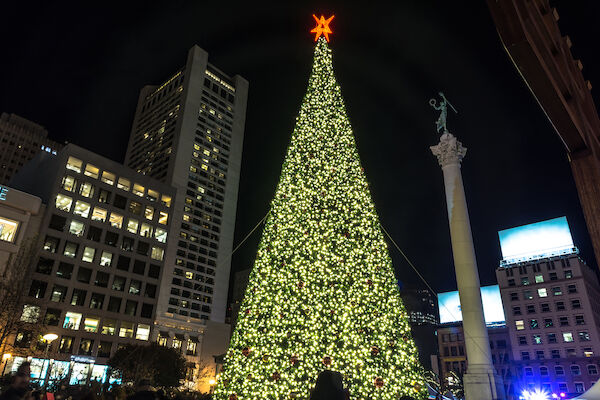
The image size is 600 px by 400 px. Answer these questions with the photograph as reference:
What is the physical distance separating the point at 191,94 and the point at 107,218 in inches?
2227

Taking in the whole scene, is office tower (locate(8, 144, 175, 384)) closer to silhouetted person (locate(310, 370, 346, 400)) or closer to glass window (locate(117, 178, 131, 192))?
glass window (locate(117, 178, 131, 192))

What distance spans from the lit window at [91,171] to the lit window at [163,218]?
12201 mm

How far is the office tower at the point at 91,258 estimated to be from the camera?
51.1 m

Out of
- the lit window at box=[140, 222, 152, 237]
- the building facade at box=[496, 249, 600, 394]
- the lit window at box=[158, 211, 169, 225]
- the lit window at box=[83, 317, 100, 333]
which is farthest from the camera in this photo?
the lit window at box=[158, 211, 169, 225]

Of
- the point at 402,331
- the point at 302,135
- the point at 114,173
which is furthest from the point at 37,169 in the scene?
the point at 402,331

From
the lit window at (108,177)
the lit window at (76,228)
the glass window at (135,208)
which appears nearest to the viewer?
the lit window at (76,228)

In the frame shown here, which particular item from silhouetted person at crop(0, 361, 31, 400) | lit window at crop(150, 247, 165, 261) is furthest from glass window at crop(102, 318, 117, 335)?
silhouetted person at crop(0, 361, 31, 400)

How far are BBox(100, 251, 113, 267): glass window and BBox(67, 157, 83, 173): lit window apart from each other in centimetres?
1340

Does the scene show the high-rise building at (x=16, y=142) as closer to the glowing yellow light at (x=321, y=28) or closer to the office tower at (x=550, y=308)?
the glowing yellow light at (x=321, y=28)

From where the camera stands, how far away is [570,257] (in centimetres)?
7306

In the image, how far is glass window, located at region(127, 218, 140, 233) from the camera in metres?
62.8

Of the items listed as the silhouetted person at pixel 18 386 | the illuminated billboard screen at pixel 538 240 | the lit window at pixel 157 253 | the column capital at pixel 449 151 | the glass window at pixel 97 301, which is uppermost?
the illuminated billboard screen at pixel 538 240

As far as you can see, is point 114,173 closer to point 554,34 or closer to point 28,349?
point 28,349

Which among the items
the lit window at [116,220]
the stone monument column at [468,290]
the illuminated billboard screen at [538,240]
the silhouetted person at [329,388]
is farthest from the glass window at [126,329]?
the illuminated billboard screen at [538,240]
